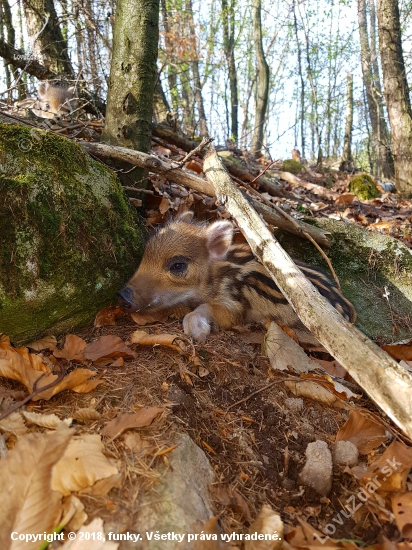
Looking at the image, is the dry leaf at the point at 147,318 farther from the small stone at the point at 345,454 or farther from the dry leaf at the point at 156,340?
the small stone at the point at 345,454

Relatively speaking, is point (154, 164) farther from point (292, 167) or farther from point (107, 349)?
point (292, 167)

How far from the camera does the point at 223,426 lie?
2.52 m

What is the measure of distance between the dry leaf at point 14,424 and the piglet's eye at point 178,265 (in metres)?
2.19

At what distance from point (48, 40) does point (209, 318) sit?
7.61 m

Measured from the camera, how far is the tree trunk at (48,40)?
28.0 ft

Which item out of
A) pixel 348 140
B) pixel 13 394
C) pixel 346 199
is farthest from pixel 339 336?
pixel 348 140

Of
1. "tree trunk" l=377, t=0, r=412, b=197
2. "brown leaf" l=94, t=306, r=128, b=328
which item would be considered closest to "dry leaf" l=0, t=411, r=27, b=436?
"brown leaf" l=94, t=306, r=128, b=328

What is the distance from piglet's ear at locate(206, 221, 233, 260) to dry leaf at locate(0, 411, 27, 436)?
2600 millimetres

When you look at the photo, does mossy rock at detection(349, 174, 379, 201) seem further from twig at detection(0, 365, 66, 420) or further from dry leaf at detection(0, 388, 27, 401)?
dry leaf at detection(0, 388, 27, 401)

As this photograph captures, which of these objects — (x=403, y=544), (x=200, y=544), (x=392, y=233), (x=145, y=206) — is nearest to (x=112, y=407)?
(x=200, y=544)

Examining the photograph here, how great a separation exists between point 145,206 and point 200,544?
3739 millimetres

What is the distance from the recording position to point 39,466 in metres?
1.80

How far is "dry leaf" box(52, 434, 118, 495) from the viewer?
1.79m

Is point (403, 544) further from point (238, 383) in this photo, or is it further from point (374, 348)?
point (238, 383)
